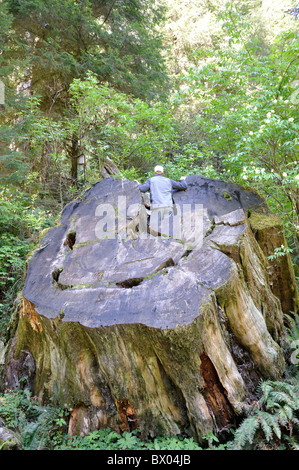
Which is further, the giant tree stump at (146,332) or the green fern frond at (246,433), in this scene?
the giant tree stump at (146,332)

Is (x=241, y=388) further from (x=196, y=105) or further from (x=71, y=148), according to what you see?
(x=196, y=105)

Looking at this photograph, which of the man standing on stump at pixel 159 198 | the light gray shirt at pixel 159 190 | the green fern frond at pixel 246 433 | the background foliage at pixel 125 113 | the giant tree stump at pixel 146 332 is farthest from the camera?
the background foliage at pixel 125 113

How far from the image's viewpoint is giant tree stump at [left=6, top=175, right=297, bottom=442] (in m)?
2.56

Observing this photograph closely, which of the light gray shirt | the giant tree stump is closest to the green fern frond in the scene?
the giant tree stump

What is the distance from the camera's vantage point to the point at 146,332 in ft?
8.11

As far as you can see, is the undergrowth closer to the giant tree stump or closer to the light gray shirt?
the giant tree stump

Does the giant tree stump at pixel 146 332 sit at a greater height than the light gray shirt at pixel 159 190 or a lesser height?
lesser

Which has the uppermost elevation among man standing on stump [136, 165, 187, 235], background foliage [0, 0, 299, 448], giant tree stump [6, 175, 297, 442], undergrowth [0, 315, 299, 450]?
background foliage [0, 0, 299, 448]

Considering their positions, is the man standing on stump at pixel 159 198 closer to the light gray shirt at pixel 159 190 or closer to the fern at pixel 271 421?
the light gray shirt at pixel 159 190

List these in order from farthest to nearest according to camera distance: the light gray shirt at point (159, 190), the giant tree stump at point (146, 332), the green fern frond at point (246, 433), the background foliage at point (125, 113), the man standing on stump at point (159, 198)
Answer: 1. the background foliage at point (125, 113)
2. the light gray shirt at point (159, 190)
3. the man standing on stump at point (159, 198)
4. the giant tree stump at point (146, 332)
5. the green fern frond at point (246, 433)

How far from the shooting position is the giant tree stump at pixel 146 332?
8.40 ft

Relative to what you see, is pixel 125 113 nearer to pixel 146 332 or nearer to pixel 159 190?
pixel 159 190

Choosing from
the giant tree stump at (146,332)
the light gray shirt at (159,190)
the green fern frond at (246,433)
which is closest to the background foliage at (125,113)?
the green fern frond at (246,433)

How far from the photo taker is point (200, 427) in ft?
8.37
